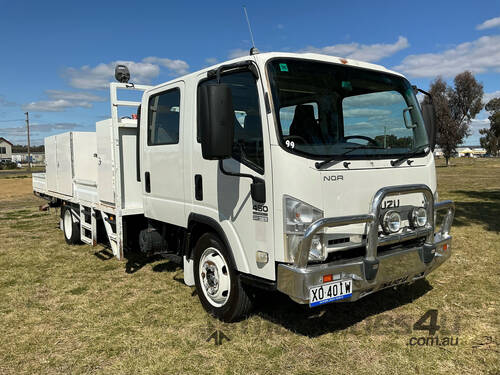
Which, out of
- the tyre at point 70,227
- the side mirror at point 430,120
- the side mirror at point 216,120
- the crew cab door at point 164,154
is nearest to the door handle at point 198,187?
the crew cab door at point 164,154

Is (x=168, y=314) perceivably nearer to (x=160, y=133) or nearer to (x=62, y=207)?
(x=160, y=133)

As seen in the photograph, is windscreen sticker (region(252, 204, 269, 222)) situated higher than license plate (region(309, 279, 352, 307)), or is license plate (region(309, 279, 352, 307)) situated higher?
windscreen sticker (region(252, 204, 269, 222))

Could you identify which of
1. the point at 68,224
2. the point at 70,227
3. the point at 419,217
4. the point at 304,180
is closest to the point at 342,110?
the point at 304,180

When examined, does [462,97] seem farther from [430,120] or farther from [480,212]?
[430,120]

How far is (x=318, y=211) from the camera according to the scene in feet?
10.3

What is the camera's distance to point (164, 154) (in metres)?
4.57

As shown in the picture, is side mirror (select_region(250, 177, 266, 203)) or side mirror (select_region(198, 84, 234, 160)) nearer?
side mirror (select_region(198, 84, 234, 160))

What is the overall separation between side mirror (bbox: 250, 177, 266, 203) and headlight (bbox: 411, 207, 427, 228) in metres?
1.39

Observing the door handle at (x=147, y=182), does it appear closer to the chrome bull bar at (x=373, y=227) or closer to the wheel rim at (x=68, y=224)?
the chrome bull bar at (x=373, y=227)

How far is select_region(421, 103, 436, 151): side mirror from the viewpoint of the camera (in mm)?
4154

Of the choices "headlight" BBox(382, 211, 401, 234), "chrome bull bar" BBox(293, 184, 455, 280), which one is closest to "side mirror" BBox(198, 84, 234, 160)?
"chrome bull bar" BBox(293, 184, 455, 280)

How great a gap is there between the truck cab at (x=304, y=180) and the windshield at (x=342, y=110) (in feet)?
0.04

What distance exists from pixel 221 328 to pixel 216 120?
6.78ft

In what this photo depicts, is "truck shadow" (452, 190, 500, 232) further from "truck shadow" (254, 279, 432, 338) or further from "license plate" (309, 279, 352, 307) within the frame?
"license plate" (309, 279, 352, 307)
